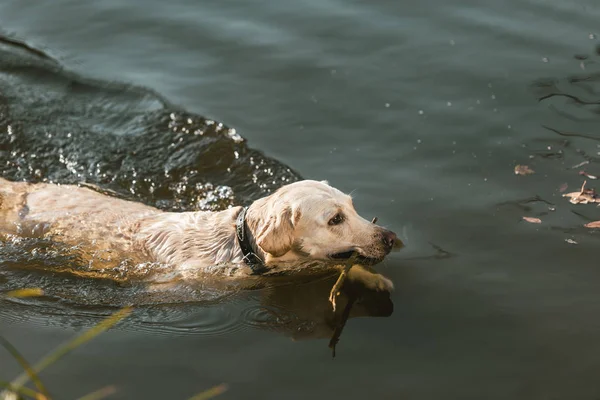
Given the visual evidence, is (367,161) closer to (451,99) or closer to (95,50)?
(451,99)

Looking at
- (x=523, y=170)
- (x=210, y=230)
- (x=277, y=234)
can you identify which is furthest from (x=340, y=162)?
(x=277, y=234)

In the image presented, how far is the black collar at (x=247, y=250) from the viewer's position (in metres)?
6.80

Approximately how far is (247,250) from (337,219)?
0.86 metres

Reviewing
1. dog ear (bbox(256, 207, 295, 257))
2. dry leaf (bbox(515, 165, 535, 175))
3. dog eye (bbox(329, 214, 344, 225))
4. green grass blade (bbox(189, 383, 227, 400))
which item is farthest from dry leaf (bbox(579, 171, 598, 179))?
green grass blade (bbox(189, 383, 227, 400))

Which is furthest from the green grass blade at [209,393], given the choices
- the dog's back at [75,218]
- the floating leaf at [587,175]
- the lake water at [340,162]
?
the floating leaf at [587,175]

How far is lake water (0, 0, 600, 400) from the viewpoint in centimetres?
585

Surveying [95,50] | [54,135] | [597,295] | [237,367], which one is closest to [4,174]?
[54,135]

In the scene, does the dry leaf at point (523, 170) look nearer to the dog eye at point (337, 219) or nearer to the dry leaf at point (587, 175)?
the dry leaf at point (587, 175)

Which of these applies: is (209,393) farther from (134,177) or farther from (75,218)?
(134,177)

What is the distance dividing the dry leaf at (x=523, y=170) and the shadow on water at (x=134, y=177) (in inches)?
91.4

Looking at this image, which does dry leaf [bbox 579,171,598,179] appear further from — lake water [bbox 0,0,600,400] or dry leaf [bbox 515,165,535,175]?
dry leaf [bbox 515,165,535,175]

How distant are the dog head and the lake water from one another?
0.48 metres

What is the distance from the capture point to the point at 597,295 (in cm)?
646

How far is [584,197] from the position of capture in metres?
7.67
